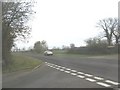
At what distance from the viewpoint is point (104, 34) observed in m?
99.3

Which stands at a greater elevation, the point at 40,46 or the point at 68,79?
the point at 40,46

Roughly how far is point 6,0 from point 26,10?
373 cm

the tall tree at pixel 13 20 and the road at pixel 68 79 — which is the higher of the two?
the tall tree at pixel 13 20

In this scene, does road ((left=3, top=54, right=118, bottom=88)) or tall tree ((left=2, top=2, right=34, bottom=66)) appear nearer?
road ((left=3, top=54, right=118, bottom=88))

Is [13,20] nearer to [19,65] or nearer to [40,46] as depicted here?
[19,65]

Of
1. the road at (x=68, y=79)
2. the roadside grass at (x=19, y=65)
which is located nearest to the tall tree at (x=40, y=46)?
the roadside grass at (x=19, y=65)

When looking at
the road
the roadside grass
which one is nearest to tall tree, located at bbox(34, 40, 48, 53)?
the roadside grass

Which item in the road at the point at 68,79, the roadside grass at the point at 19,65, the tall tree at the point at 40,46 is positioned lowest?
the roadside grass at the point at 19,65

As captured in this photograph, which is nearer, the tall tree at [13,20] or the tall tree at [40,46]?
the tall tree at [13,20]

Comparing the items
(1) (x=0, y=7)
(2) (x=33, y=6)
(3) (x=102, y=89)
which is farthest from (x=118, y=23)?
(3) (x=102, y=89)

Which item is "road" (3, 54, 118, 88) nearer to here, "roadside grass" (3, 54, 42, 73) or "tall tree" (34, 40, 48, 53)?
"roadside grass" (3, 54, 42, 73)

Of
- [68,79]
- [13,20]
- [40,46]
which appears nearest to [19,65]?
[13,20]

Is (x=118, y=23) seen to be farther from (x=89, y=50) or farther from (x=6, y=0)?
(x=6, y=0)

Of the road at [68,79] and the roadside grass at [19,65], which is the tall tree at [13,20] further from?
the road at [68,79]
